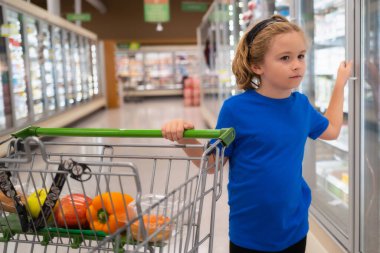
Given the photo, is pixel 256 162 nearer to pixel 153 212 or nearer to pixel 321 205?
pixel 153 212

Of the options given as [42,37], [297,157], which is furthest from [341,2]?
[42,37]

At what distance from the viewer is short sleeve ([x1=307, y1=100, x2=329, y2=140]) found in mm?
1701

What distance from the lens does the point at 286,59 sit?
1.50 m

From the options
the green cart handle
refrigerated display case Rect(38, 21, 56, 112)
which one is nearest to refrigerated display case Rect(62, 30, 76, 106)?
refrigerated display case Rect(38, 21, 56, 112)

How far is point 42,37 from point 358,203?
7.24 meters

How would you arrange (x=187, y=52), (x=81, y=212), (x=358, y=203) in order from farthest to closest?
(x=187, y=52) < (x=358, y=203) < (x=81, y=212)

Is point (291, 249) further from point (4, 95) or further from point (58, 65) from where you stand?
point (58, 65)

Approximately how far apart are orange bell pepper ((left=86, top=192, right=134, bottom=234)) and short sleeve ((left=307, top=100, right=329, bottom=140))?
0.77 meters

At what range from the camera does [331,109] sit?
5.94 ft

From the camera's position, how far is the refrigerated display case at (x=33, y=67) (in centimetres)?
735

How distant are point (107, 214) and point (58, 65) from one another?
900 centimetres

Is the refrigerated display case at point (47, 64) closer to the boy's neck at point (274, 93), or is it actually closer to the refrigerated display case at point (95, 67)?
the refrigerated display case at point (95, 67)

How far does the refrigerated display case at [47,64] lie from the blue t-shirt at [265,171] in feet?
24.1

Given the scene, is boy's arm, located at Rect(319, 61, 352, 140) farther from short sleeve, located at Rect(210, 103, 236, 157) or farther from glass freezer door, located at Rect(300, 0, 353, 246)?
glass freezer door, located at Rect(300, 0, 353, 246)
